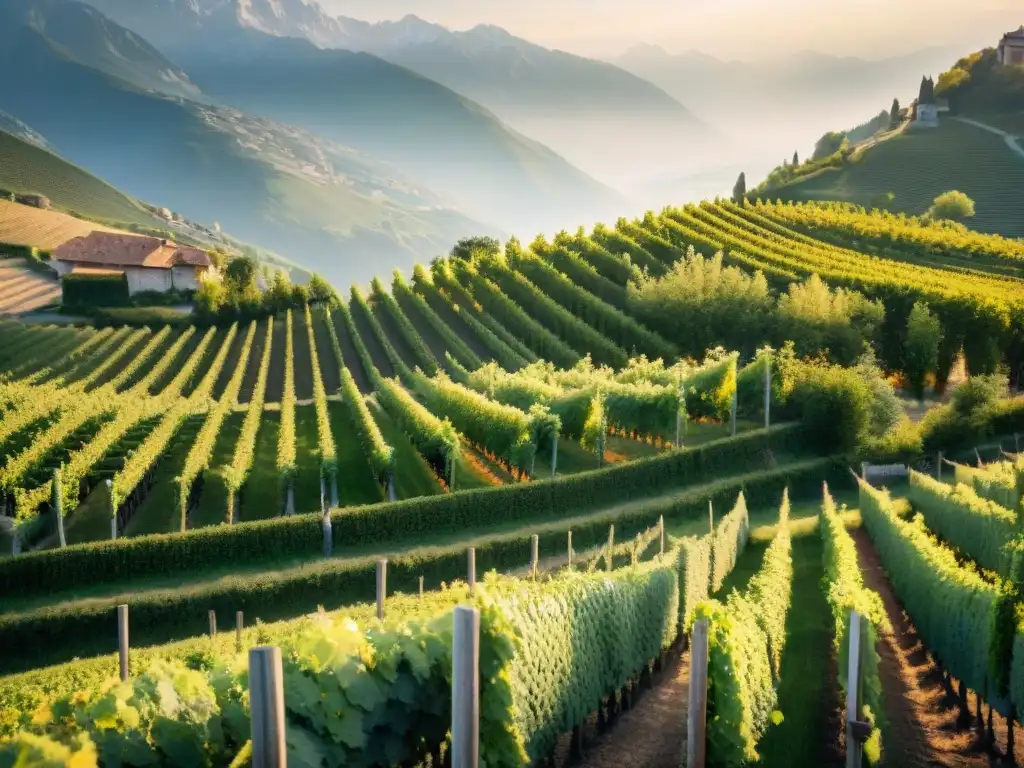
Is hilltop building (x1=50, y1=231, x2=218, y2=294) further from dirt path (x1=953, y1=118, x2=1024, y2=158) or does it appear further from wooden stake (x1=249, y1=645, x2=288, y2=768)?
dirt path (x1=953, y1=118, x2=1024, y2=158)

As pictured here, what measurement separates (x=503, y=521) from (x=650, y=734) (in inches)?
632

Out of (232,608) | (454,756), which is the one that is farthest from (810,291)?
(454,756)

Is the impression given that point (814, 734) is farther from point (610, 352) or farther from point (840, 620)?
point (610, 352)

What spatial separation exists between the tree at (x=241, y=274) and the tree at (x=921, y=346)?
57.7 m

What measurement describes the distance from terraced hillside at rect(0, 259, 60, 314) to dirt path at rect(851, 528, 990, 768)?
83945 millimetres

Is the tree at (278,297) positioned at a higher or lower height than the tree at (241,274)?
lower

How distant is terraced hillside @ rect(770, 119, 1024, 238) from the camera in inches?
3959

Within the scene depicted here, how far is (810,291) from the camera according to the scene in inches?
2039

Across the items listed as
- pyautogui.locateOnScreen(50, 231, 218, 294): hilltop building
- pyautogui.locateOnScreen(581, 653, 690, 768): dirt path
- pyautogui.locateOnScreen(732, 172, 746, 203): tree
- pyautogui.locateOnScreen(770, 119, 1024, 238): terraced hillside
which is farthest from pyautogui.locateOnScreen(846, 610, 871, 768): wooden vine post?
pyautogui.locateOnScreen(770, 119, 1024, 238): terraced hillside

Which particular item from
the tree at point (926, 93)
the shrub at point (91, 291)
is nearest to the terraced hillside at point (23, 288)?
the shrub at point (91, 291)

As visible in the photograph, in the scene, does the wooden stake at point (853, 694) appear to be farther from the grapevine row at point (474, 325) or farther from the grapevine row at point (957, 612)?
the grapevine row at point (474, 325)

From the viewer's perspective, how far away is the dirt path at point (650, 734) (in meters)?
12.9

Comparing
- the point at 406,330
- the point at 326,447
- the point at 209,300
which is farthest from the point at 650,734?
the point at 209,300

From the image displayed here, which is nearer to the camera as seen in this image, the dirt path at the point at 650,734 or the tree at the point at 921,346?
the dirt path at the point at 650,734
